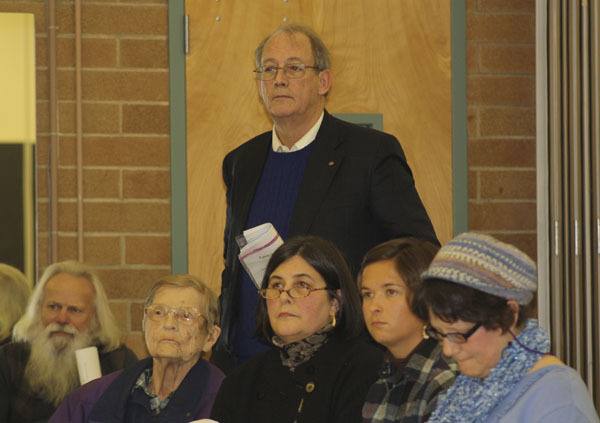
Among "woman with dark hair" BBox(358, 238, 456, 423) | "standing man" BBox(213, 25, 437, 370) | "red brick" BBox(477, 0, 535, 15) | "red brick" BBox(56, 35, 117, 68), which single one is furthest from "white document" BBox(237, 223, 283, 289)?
"red brick" BBox(477, 0, 535, 15)

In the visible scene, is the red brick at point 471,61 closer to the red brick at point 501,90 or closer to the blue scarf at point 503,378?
the red brick at point 501,90

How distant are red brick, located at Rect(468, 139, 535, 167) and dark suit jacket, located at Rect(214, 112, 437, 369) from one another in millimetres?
1267

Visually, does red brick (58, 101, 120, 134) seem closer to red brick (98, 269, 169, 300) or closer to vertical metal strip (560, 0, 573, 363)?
red brick (98, 269, 169, 300)

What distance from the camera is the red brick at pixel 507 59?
4.70 meters

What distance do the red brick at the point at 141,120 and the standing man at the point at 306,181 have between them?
3.11 ft

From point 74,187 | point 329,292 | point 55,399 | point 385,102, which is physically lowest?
point 55,399

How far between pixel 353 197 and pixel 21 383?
1.39 metres

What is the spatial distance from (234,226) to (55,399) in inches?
37.1

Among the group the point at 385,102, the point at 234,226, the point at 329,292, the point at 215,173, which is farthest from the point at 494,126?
the point at 329,292

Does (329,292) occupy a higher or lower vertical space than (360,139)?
Answer: lower

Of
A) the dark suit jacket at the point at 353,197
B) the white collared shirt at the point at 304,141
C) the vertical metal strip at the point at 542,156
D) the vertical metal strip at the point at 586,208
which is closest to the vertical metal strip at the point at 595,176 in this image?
the vertical metal strip at the point at 586,208

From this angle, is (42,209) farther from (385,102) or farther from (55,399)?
(385,102)

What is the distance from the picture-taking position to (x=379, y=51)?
15.3 feet

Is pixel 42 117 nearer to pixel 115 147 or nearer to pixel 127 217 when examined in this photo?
pixel 115 147
